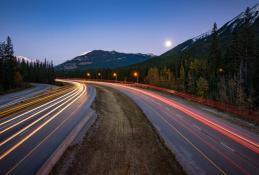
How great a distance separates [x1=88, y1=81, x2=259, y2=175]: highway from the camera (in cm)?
1371

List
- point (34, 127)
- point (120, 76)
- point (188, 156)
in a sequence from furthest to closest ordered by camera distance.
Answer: point (120, 76) < point (34, 127) < point (188, 156)

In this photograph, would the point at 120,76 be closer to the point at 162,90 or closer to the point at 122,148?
the point at 162,90

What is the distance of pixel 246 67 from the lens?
52.1 metres

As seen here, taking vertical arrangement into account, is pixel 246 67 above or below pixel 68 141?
above

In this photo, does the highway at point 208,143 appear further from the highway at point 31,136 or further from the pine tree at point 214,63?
the pine tree at point 214,63

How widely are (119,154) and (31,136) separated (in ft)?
28.1

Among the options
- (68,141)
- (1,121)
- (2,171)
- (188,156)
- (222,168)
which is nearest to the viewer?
(2,171)

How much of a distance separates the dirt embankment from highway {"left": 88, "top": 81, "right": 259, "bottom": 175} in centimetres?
115

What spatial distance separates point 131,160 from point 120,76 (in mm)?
144432

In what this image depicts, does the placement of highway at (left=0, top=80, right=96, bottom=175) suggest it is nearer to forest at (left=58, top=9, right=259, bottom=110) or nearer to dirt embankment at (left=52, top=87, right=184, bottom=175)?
dirt embankment at (left=52, top=87, right=184, bottom=175)

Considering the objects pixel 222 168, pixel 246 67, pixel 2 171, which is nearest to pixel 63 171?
pixel 2 171

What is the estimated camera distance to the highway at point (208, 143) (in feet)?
45.0

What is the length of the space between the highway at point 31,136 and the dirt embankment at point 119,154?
1.96 m

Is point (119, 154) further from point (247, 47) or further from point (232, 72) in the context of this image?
point (232, 72)
